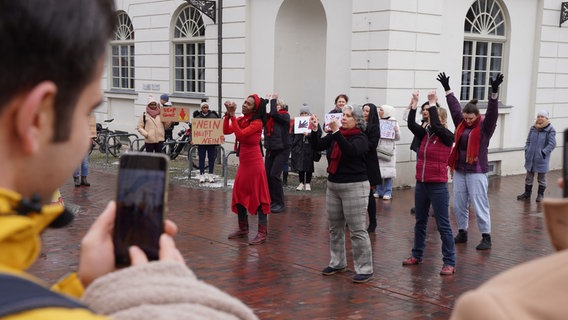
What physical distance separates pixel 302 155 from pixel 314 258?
5.03 meters

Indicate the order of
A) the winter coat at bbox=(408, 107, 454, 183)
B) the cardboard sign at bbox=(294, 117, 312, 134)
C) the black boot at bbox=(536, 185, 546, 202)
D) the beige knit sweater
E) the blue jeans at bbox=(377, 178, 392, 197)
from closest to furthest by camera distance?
the beige knit sweater, the winter coat at bbox=(408, 107, 454, 183), the cardboard sign at bbox=(294, 117, 312, 134), the blue jeans at bbox=(377, 178, 392, 197), the black boot at bbox=(536, 185, 546, 202)

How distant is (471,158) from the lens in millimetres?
8344

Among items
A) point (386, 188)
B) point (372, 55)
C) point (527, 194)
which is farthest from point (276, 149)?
point (527, 194)

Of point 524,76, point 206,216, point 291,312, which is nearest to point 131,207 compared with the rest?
point 291,312

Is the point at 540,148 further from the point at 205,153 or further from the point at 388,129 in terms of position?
the point at 205,153

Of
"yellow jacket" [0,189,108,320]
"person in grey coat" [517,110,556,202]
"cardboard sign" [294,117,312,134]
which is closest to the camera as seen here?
"yellow jacket" [0,189,108,320]

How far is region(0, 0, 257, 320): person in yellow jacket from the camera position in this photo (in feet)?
2.97

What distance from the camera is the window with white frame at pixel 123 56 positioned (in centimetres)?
2125

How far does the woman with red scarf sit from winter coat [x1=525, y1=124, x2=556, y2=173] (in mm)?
6580

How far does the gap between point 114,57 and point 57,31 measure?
22.2 meters

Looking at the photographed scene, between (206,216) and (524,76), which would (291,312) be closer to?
(206,216)

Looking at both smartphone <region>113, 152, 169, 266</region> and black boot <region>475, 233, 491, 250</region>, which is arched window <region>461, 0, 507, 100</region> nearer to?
black boot <region>475, 233, 491, 250</region>

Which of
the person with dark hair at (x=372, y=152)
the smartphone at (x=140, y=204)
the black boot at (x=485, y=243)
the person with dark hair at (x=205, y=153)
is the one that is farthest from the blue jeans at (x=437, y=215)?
the person with dark hair at (x=205, y=153)

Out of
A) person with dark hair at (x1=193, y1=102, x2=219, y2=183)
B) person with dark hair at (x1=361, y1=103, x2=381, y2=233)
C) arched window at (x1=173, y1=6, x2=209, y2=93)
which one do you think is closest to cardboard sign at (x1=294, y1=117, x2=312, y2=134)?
person with dark hair at (x1=361, y1=103, x2=381, y2=233)
